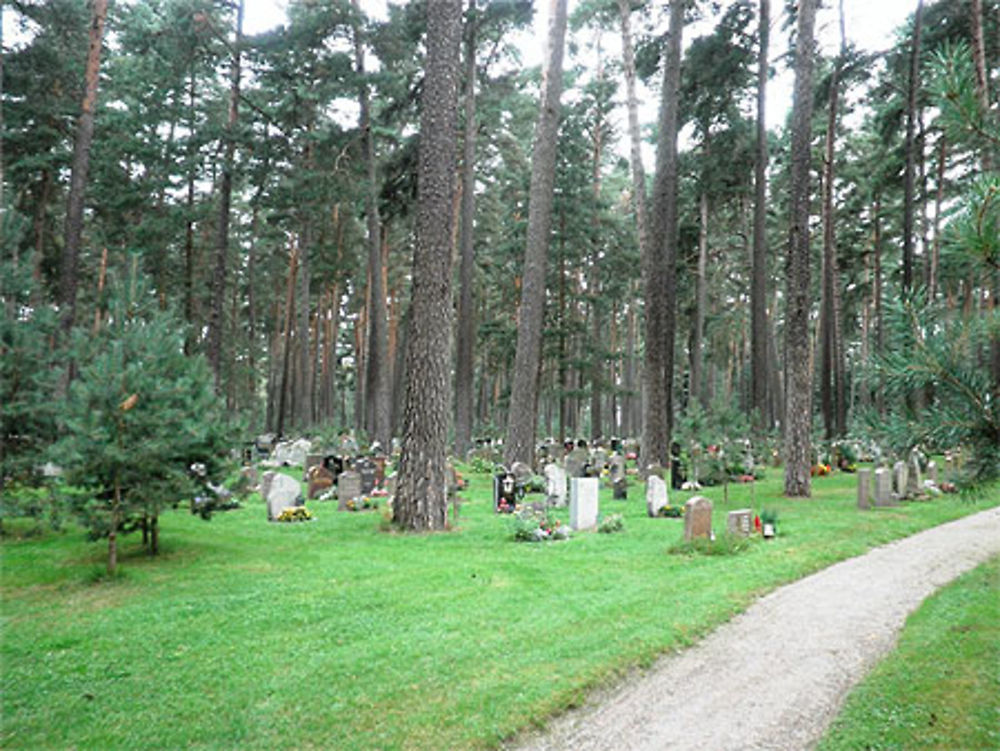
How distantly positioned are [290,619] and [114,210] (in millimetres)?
23440

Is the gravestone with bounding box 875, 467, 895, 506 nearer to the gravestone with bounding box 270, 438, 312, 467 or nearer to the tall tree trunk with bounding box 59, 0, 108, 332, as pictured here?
the gravestone with bounding box 270, 438, 312, 467

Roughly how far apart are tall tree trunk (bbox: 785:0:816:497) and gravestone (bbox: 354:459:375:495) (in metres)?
10.3

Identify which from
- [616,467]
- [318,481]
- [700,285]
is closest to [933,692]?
[318,481]

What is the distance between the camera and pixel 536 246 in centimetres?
1634

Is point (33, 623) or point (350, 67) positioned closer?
point (33, 623)

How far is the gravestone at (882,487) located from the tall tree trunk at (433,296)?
978cm

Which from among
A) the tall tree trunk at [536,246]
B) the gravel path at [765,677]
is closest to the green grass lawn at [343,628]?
the gravel path at [765,677]

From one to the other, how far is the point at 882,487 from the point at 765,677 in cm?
1085

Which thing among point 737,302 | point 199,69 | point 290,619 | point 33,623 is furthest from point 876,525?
point 737,302

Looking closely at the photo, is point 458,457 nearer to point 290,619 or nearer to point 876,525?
point 876,525

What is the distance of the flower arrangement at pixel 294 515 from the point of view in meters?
11.9

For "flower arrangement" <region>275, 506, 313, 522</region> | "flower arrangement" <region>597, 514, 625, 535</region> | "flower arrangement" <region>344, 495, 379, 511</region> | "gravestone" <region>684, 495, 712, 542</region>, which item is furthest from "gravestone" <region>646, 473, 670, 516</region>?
"flower arrangement" <region>275, 506, 313, 522</region>

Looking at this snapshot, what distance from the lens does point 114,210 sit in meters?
23.5

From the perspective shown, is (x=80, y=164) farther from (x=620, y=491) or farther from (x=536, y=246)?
(x=620, y=491)
